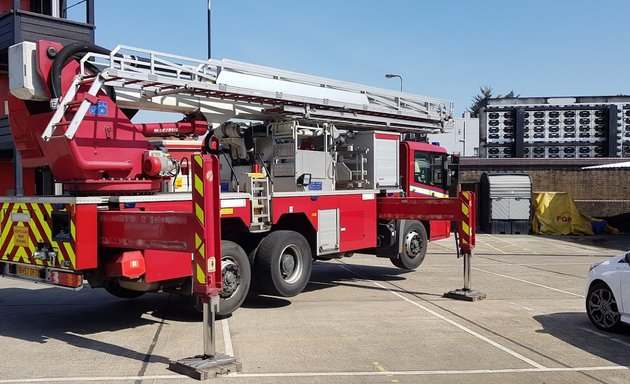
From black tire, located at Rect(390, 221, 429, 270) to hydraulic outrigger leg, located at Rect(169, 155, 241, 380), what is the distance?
7044 millimetres

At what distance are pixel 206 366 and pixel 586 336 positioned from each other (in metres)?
4.96

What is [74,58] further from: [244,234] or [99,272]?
[244,234]

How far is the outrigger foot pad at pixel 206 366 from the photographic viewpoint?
6191 mm

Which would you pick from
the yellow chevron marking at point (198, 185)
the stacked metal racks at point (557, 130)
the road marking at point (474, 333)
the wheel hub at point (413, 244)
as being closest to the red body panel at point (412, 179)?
the wheel hub at point (413, 244)

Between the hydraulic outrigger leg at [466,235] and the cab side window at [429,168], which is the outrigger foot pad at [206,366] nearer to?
the hydraulic outrigger leg at [466,235]

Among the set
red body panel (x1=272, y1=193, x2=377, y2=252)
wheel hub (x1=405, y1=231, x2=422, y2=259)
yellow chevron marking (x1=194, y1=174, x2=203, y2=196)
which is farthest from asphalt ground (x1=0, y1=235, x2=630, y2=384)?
yellow chevron marking (x1=194, y1=174, x2=203, y2=196)

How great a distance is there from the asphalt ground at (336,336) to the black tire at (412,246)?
566mm

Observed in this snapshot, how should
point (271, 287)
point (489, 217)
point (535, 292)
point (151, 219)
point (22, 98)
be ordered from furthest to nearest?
point (489, 217) < point (535, 292) < point (271, 287) < point (22, 98) < point (151, 219)

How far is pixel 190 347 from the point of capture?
7.39 meters

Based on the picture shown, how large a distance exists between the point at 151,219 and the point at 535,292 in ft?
25.2

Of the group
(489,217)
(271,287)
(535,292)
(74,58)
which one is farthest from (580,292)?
(489,217)

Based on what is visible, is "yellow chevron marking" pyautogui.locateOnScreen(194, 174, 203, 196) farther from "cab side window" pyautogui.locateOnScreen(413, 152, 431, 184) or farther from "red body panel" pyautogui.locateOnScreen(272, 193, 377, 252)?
"cab side window" pyautogui.locateOnScreen(413, 152, 431, 184)

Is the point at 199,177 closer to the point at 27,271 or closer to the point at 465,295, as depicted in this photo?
the point at 27,271

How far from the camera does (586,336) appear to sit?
8148mm
